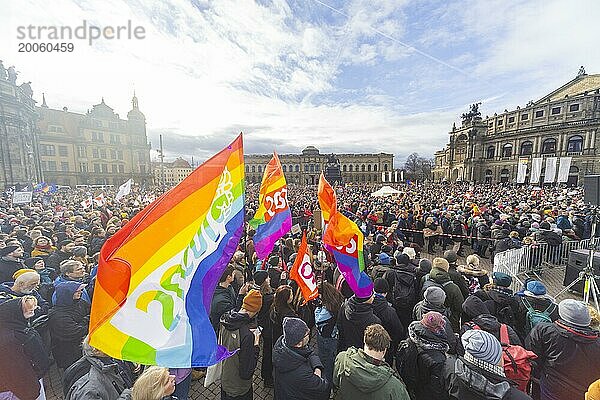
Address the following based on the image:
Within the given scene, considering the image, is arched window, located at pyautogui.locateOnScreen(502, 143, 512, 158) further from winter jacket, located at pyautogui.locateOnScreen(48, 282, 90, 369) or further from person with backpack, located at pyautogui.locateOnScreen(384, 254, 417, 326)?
winter jacket, located at pyautogui.locateOnScreen(48, 282, 90, 369)

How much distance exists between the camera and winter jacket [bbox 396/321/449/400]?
285cm

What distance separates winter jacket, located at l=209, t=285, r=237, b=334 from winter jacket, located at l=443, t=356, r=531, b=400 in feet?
9.09

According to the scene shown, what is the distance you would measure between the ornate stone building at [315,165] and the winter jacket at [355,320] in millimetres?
99803

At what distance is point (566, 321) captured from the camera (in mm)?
2885

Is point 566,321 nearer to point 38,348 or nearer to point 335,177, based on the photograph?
point 38,348

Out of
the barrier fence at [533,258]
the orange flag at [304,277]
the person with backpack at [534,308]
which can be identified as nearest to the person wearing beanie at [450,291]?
the person with backpack at [534,308]

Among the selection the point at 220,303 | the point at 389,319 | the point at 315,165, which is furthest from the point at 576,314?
the point at 315,165

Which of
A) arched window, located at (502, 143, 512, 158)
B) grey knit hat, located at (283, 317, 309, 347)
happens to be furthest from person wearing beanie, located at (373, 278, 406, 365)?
arched window, located at (502, 143, 512, 158)

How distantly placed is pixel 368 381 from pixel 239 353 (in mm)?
1478

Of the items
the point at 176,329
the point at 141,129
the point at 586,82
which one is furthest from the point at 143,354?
the point at 141,129

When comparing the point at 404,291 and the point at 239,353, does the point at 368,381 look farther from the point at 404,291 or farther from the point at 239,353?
the point at 404,291

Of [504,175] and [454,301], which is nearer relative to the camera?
[454,301]

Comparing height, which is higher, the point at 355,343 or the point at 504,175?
the point at 504,175

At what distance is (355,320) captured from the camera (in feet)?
12.2
